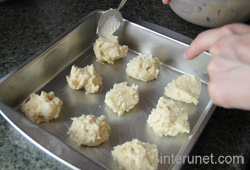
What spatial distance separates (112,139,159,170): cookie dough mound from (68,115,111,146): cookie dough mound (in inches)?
3.1

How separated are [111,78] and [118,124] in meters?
0.26

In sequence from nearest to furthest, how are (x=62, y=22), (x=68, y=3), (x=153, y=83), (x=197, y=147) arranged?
(x=197, y=147) → (x=153, y=83) → (x=62, y=22) → (x=68, y=3)

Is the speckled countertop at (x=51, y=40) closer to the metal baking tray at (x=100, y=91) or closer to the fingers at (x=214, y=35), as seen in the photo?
the metal baking tray at (x=100, y=91)

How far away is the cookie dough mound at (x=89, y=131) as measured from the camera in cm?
97

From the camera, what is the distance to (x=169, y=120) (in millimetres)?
1017

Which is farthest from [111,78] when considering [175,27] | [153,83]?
[175,27]

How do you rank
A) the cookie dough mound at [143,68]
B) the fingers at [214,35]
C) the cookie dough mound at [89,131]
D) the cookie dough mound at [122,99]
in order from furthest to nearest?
the cookie dough mound at [143,68]
the cookie dough mound at [122,99]
the cookie dough mound at [89,131]
the fingers at [214,35]

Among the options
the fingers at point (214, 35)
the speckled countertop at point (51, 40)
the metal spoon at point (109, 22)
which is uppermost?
the fingers at point (214, 35)

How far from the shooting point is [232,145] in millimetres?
969

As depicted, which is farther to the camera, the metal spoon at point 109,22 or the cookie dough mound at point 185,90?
the metal spoon at point 109,22

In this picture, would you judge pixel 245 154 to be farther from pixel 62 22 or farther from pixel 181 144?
pixel 62 22

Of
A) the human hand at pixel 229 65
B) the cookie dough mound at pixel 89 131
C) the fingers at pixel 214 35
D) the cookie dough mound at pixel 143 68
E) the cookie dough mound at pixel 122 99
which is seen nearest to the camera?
the human hand at pixel 229 65

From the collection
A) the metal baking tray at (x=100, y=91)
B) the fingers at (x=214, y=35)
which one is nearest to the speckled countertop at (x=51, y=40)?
the metal baking tray at (x=100, y=91)

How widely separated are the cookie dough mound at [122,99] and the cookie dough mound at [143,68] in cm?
11
